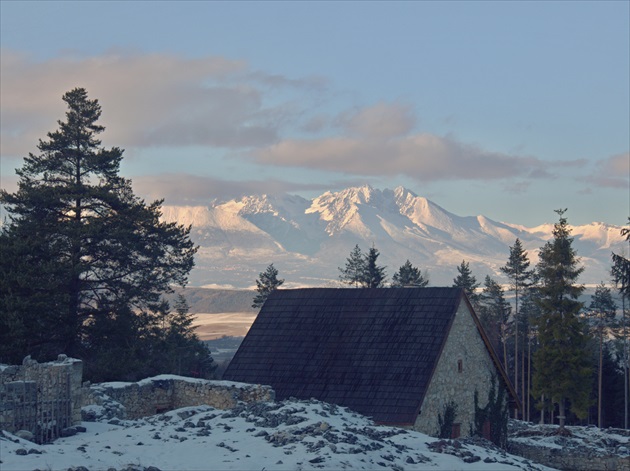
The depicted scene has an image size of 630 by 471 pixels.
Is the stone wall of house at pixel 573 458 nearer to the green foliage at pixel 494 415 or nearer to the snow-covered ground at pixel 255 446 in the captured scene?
the green foliage at pixel 494 415

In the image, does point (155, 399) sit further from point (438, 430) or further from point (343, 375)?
point (438, 430)

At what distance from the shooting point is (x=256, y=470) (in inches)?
845

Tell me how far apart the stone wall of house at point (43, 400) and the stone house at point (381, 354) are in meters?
13.4

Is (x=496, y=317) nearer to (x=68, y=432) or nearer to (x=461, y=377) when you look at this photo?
(x=461, y=377)

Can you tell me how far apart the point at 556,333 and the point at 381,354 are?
25.0 metres

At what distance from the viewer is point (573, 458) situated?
144ft

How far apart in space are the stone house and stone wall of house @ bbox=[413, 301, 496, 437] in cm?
4

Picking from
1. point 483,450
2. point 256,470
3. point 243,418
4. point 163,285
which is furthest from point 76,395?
point 163,285

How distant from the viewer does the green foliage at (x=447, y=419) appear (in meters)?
37.7

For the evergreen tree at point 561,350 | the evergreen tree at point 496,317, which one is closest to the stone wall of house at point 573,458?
the evergreen tree at point 561,350

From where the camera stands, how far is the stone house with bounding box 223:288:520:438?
37719 mm

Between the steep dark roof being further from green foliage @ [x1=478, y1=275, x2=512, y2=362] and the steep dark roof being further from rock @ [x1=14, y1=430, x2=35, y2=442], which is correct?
green foliage @ [x1=478, y1=275, x2=512, y2=362]

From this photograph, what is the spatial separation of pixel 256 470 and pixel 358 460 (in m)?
2.50

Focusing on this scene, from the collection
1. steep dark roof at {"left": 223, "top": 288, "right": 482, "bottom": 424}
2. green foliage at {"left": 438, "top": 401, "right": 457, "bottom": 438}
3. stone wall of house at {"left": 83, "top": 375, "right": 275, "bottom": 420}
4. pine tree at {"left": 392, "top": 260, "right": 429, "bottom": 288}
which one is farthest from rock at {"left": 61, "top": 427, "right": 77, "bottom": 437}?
pine tree at {"left": 392, "top": 260, "right": 429, "bottom": 288}
